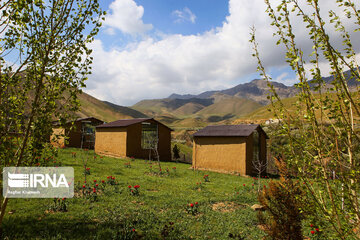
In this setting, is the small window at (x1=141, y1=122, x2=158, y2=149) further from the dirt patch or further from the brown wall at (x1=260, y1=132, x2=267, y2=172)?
the dirt patch

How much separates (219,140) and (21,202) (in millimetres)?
17241

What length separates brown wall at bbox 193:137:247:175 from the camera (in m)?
20.7

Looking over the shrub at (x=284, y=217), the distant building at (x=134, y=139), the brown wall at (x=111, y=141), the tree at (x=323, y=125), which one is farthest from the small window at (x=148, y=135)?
the tree at (x=323, y=125)

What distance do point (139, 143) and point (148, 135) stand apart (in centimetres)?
254

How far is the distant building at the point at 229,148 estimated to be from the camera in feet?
67.7

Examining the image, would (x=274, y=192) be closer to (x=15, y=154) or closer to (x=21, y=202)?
(x=15, y=154)

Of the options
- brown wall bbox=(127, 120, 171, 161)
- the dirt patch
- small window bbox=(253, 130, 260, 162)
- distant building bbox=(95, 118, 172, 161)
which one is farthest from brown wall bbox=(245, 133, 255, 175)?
brown wall bbox=(127, 120, 171, 161)

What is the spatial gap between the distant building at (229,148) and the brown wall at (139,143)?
7958mm

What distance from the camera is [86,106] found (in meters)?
158

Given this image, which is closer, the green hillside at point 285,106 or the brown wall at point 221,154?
the green hillside at point 285,106

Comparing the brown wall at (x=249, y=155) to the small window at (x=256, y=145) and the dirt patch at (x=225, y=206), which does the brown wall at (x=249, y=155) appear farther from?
the dirt patch at (x=225, y=206)

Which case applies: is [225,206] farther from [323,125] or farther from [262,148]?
[262,148]

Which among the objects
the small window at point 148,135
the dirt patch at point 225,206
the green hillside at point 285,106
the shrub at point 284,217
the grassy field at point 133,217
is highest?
the green hillside at point 285,106

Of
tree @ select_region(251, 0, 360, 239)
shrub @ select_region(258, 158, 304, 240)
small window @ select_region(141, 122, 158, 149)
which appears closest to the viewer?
tree @ select_region(251, 0, 360, 239)
